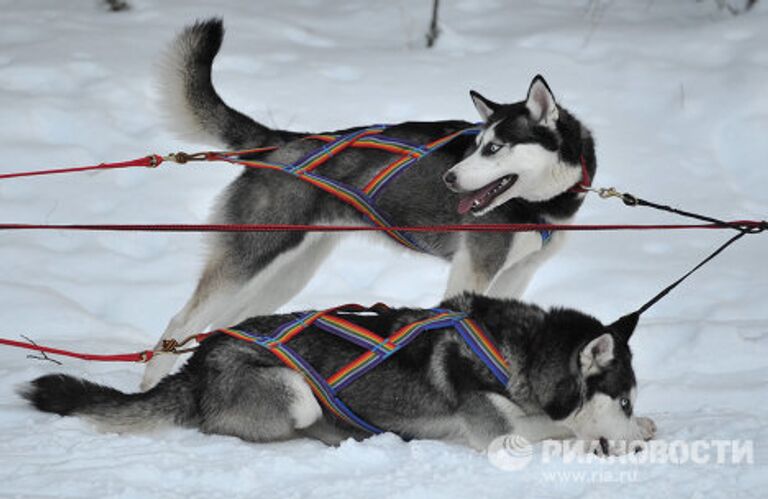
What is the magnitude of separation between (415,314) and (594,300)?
1.90 m

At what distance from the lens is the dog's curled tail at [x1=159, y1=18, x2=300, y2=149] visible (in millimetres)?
4484

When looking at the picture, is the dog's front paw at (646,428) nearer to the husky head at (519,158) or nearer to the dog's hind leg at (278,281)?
the husky head at (519,158)

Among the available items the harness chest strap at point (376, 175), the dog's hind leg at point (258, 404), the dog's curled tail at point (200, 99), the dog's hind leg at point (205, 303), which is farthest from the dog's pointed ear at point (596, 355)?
the dog's curled tail at point (200, 99)

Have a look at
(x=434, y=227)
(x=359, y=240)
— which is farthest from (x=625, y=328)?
(x=359, y=240)

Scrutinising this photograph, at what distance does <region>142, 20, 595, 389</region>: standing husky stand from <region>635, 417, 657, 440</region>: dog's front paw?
3.29ft

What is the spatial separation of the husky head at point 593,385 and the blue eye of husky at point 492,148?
867 millimetres

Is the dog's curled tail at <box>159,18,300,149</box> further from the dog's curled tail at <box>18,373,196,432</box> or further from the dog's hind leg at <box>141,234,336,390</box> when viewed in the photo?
the dog's curled tail at <box>18,373,196,432</box>

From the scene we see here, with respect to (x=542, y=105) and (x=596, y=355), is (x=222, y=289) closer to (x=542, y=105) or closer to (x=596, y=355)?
(x=542, y=105)

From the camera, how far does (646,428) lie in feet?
11.5

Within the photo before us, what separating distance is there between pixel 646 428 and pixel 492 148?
1.23 m

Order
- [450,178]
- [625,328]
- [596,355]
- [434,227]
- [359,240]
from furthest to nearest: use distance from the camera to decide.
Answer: [359,240] → [450,178] → [434,227] → [625,328] → [596,355]

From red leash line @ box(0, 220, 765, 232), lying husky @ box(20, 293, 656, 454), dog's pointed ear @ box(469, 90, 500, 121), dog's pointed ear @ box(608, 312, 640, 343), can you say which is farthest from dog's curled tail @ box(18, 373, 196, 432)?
dog's pointed ear @ box(469, 90, 500, 121)

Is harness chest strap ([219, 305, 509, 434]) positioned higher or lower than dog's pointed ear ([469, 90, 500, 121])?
lower

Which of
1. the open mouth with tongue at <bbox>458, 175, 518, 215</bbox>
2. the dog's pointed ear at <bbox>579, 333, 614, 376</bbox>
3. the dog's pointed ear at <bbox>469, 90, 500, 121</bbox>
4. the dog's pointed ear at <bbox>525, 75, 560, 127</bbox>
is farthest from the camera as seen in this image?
the dog's pointed ear at <bbox>469, 90, 500, 121</bbox>
